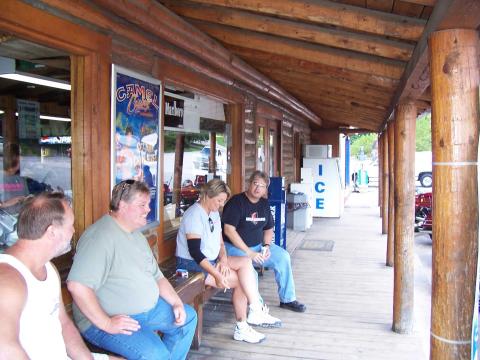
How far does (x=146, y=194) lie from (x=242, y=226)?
1808 millimetres

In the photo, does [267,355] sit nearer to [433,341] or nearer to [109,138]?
[433,341]

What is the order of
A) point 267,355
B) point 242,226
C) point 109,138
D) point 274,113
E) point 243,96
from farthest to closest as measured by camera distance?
1. point 274,113
2. point 243,96
3. point 242,226
4. point 267,355
5. point 109,138

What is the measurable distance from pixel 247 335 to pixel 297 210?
529 cm

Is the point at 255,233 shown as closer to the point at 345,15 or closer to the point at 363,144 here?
the point at 345,15

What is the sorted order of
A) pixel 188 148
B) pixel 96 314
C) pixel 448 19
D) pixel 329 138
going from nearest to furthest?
1. pixel 448 19
2. pixel 96 314
3. pixel 188 148
4. pixel 329 138

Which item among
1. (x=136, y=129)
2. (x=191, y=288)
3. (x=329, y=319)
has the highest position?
(x=136, y=129)

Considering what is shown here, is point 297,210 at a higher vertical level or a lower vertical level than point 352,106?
lower

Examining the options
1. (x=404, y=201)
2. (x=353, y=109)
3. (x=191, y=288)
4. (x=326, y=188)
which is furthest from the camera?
(x=326, y=188)

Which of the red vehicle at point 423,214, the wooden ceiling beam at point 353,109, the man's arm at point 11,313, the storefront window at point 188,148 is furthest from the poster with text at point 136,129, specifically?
the red vehicle at point 423,214

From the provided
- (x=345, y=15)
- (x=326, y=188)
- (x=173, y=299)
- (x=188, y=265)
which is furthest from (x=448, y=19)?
(x=326, y=188)

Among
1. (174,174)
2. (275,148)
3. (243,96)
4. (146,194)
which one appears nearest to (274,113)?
(275,148)

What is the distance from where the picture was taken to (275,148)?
823 centimetres

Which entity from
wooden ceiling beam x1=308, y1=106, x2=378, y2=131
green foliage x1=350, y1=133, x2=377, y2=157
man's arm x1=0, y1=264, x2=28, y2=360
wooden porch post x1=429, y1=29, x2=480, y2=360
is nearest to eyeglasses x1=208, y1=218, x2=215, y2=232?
wooden porch post x1=429, y1=29, x2=480, y2=360

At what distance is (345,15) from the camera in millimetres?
2717
